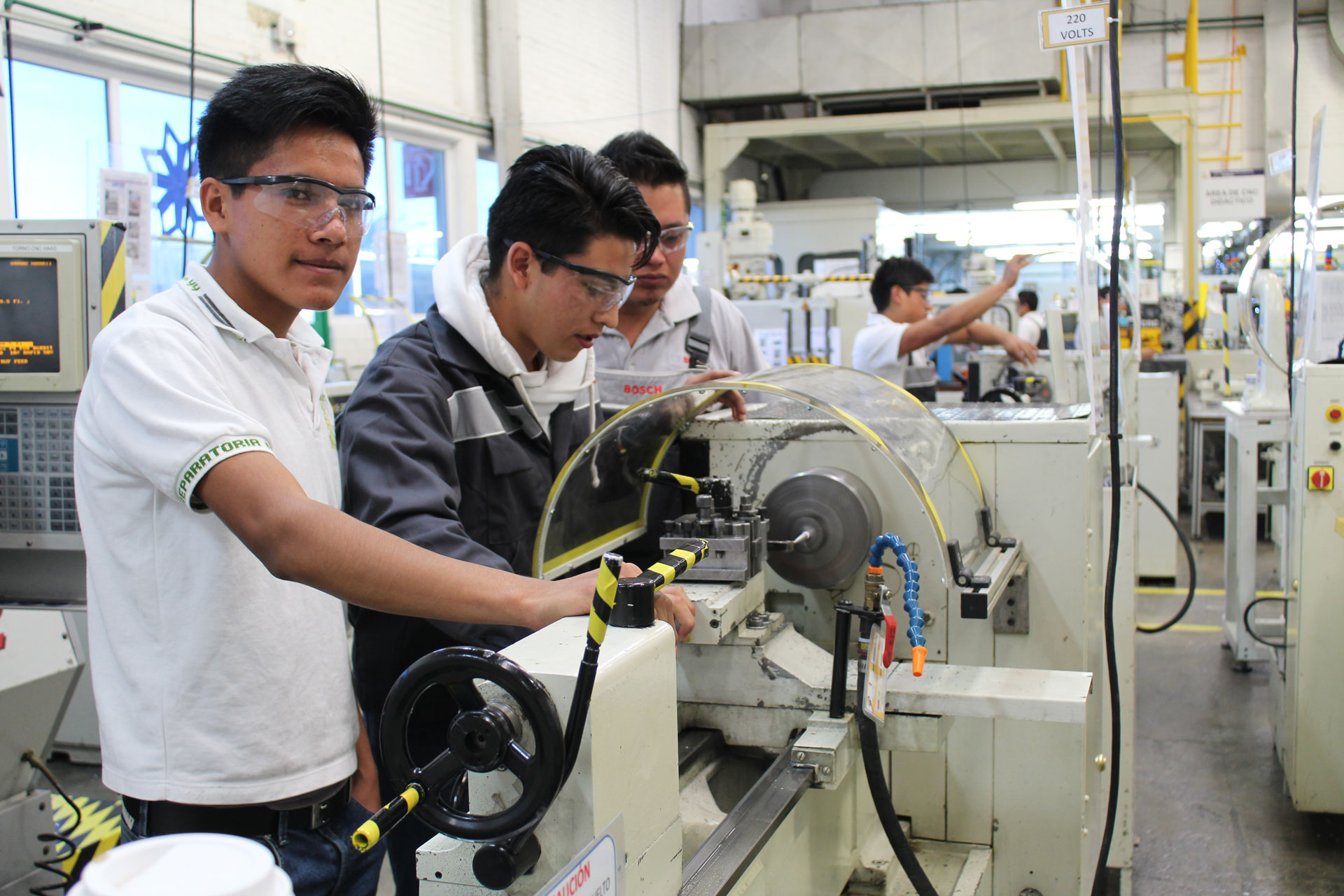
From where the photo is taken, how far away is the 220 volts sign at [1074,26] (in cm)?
142

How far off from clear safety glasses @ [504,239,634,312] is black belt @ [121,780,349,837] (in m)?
0.72

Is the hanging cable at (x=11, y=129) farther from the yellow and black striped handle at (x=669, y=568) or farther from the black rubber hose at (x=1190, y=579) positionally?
the black rubber hose at (x=1190, y=579)

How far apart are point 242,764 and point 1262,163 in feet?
35.3

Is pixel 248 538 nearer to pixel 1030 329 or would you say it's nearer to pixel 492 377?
pixel 492 377

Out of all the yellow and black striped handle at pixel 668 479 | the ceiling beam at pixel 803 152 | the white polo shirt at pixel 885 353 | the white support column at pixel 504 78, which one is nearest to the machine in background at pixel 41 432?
the yellow and black striped handle at pixel 668 479

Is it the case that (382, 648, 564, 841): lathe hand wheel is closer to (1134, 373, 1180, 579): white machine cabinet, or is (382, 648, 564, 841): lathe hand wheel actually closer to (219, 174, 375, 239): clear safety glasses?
(219, 174, 375, 239): clear safety glasses

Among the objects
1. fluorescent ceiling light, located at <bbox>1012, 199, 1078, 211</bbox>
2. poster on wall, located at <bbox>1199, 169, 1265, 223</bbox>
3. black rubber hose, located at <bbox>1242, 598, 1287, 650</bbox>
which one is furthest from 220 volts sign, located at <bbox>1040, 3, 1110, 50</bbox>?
fluorescent ceiling light, located at <bbox>1012, 199, 1078, 211</bbox>

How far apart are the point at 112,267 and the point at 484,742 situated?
176cm

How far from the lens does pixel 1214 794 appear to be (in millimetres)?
2912

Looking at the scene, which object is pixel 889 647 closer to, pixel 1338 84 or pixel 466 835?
pixel 466 835

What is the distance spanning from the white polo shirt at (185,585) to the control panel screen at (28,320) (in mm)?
1202

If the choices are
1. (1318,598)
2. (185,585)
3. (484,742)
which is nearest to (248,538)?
(185,585)

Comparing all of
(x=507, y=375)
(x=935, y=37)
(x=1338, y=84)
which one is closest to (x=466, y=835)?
(x=507, y=375)

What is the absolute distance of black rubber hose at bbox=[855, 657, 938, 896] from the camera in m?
1.22
